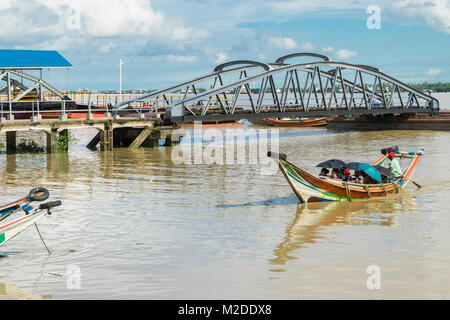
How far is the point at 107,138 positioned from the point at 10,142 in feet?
17.9

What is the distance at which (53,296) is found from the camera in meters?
10.4

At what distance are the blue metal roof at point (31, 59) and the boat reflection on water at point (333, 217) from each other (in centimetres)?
2240

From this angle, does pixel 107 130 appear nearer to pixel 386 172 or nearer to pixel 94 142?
pixel 94 142

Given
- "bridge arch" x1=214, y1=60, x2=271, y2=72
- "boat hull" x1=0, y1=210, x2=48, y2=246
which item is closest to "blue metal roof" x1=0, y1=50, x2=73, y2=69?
"bridge arch" x1=214, y1=60, x2=271, y2=72

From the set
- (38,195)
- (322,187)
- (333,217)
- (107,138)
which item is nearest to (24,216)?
(38,195)

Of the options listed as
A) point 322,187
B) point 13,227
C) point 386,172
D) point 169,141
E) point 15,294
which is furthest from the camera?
point 169,141

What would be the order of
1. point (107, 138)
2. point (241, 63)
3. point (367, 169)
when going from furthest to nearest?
point (241, 63)
point (107, 138)
point (367, 169)

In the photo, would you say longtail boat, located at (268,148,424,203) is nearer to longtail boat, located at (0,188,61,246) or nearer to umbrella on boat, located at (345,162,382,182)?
umbrella on boat, located at (345,162,382,182)

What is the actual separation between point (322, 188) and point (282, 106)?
97.6ft

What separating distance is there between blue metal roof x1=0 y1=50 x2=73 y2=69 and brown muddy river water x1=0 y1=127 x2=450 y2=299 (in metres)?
10.6

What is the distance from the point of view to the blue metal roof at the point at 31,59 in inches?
1387

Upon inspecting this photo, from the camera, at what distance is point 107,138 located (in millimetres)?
36469

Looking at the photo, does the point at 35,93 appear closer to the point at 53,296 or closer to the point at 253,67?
the point at 253,67
